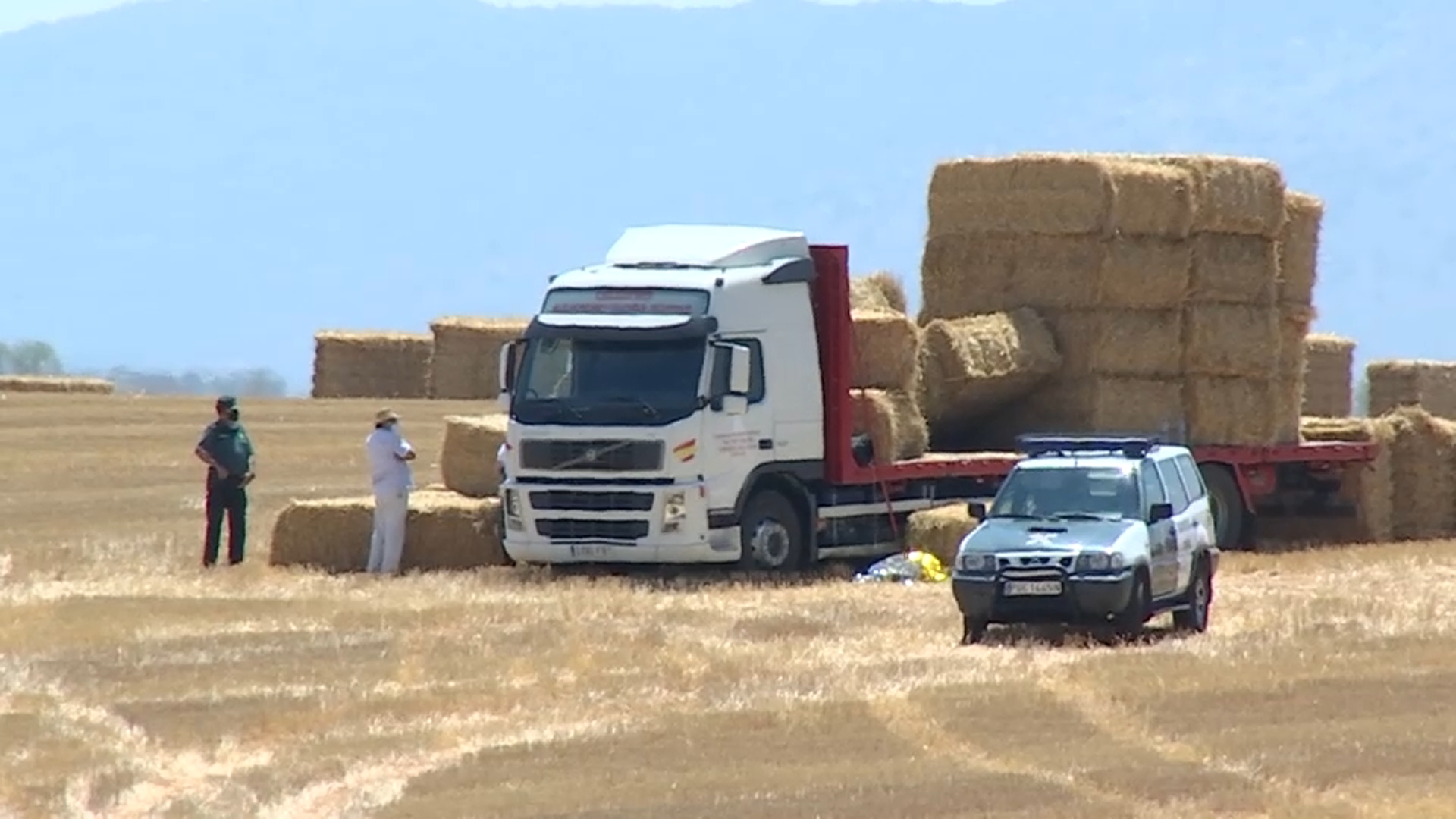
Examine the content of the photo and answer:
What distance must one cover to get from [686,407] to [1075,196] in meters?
6.40

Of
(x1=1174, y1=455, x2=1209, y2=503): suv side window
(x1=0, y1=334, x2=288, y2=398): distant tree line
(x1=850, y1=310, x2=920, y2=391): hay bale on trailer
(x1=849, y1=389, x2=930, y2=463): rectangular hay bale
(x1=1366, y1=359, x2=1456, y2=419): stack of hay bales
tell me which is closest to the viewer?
(x1=1174, y1=455, x2=1209, y2=503): suv side window

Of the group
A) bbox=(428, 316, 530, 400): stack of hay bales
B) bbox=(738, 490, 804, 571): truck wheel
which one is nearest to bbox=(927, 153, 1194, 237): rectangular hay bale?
bbox=(738, 490, 804, 571): truck wheel

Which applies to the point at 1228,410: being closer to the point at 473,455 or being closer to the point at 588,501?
the point at 588,501

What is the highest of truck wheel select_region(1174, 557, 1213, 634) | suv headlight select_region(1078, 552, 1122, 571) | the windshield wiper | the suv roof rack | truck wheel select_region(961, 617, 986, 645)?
the windshield wiper

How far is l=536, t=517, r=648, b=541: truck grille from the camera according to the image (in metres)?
30.0

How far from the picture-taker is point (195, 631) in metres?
25.2

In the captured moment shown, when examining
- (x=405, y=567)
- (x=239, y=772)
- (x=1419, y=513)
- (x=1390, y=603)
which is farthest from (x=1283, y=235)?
(x=239, y=772)

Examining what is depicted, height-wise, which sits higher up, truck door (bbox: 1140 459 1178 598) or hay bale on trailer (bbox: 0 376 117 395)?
hay bale on trailer (bbox: 0 376 117 395)

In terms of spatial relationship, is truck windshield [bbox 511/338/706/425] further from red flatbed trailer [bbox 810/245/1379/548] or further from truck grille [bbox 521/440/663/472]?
red flatbed trailer [bbox 810/245/1379/548]

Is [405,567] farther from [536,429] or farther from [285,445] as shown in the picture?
[285,445]

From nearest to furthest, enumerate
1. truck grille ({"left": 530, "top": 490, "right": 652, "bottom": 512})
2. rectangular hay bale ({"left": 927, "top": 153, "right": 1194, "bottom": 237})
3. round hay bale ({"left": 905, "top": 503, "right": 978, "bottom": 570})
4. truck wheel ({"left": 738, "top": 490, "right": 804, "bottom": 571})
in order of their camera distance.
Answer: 1. truck grille ({"left": 530, "top": 490, "right": 652, "bottom": 512})
2. truck wheel ({"left": 738, "top": 490, "right": 804, "bottom": 571})
3. round hay bale ({"left": 905, "top": 503, "right": 978, "bottom": 570})
4. rectangular hay bale ({"left": 927, "top": 153, "right": 1194, "bottom": 237})

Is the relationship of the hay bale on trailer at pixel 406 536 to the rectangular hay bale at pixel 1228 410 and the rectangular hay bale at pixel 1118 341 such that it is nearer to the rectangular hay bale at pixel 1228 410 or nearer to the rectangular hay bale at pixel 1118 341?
the rectangular hay bale at pixel 1118 341

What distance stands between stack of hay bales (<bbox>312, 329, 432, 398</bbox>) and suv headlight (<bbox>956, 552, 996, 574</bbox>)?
1178 inches

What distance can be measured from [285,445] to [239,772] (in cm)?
2453
